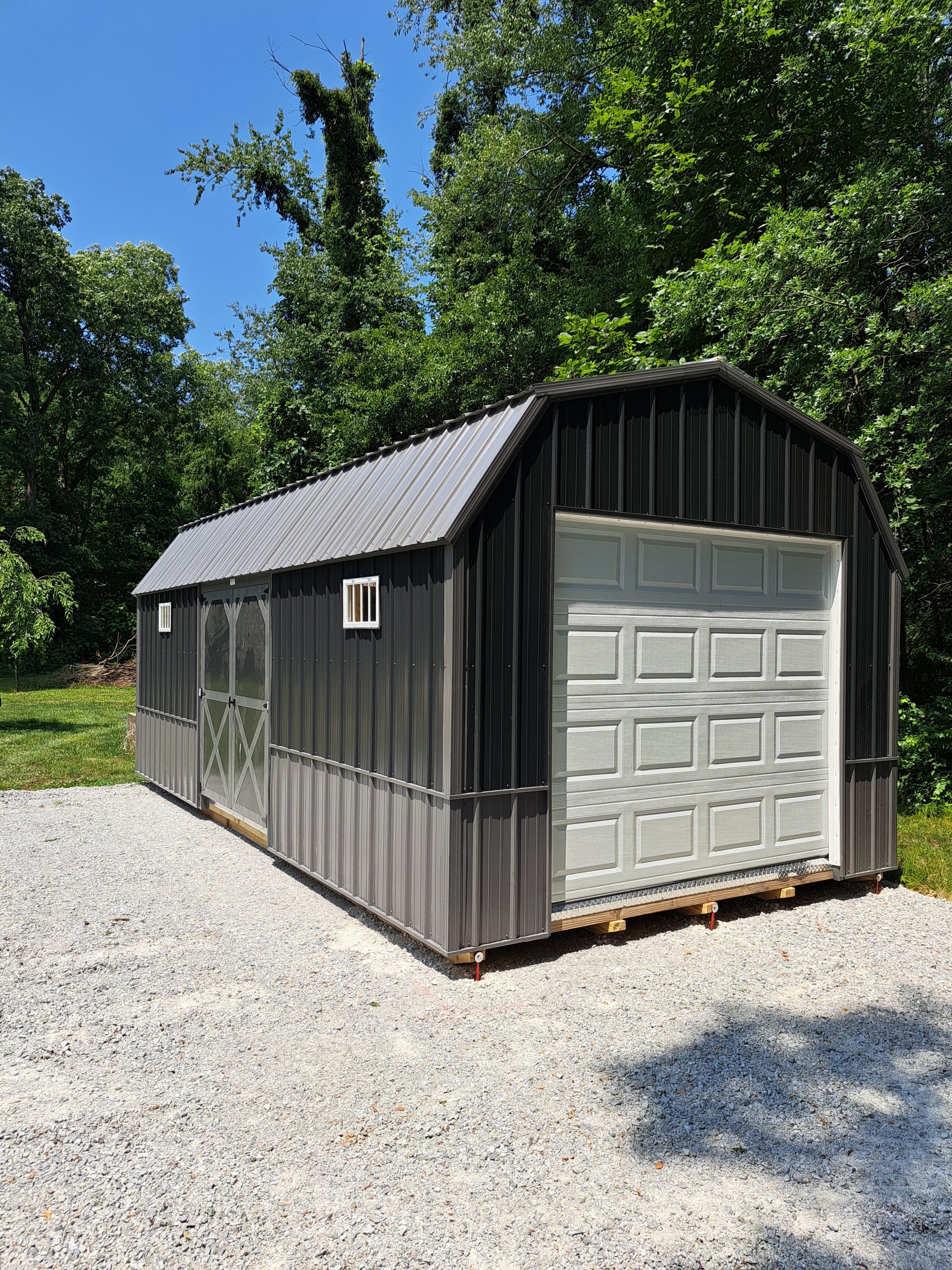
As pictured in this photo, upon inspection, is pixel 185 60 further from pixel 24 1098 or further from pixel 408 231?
pixel 24 1098

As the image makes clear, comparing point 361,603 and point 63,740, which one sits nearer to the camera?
point 361,603

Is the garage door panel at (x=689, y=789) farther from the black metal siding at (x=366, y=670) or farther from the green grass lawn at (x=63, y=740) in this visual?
the green grass lawn at (x=63, y=740)

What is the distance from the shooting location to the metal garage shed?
442 cm

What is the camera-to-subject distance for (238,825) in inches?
301

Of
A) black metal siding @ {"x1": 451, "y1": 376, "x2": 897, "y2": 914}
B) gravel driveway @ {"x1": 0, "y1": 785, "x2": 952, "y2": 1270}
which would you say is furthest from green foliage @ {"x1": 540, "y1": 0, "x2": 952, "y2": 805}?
gravel driveway @ {"x1": 0, "y1": 785, "x2": 952, "y2": 1270}

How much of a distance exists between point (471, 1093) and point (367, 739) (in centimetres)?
230

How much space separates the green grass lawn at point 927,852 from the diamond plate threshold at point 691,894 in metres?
0.96

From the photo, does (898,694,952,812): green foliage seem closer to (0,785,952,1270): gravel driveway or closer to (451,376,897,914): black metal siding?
(451,376,897,914): black metal siding

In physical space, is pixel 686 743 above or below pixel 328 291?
below

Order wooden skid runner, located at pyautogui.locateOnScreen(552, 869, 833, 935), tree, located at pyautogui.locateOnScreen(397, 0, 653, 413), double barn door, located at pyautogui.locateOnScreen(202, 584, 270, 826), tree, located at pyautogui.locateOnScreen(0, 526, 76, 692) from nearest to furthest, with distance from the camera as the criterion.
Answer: wooden skid runner, located at pyautogui.locateOnScreen(552, 869, 833, 935) < double barn door, located at pyautogui.locateOnScreen(202, 584, 270, 826) < tree, located at pyautogui.locateOnScreen(0, 526, 76, 692) < tree, located at pyautogui.locateOnScreen(397, 0, 653, 413)

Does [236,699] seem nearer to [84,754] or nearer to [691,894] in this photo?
[691,894]

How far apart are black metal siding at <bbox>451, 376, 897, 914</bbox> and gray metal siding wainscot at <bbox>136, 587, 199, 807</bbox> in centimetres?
471

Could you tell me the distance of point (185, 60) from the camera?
10.9 meters

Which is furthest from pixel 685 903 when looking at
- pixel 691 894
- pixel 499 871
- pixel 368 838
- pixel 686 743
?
pixel 368 838
